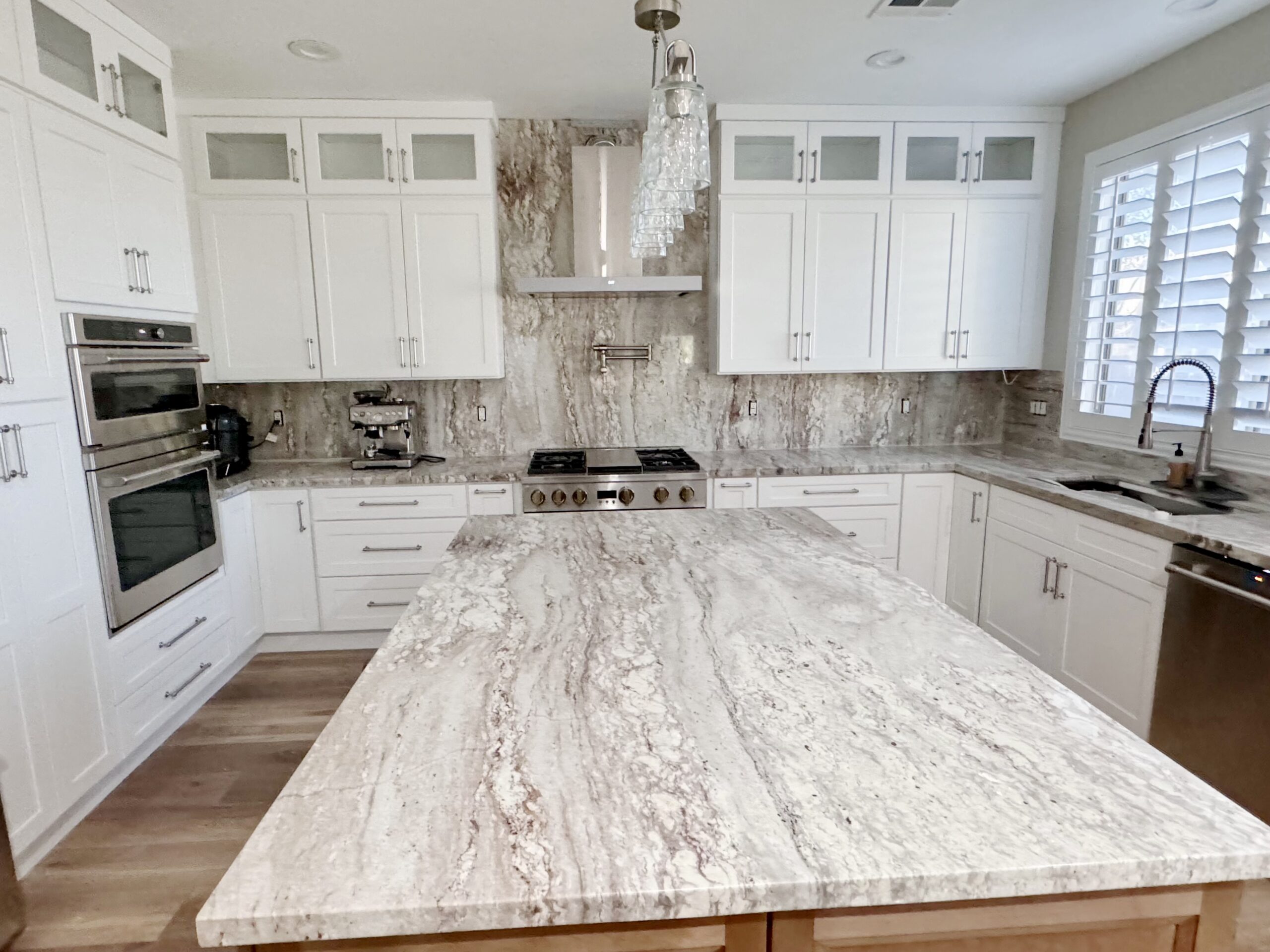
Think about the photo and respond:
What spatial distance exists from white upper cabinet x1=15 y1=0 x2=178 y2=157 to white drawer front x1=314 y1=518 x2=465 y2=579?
1716 mm

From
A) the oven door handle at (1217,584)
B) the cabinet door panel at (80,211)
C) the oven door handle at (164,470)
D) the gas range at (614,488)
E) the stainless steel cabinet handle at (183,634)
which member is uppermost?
the cabinet door panel at (80,211)

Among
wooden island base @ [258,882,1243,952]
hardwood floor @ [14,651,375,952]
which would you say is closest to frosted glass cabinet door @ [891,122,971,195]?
wooden island base @ [258,882,1243,952]

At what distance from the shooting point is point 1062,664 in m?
2.58

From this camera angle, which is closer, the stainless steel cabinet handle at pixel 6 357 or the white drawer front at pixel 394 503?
the stainless steel cabinet handle at pixel 6 357

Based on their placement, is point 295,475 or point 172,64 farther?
point 295,475

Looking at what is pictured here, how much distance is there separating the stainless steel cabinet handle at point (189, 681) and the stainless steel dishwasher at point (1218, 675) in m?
3.48

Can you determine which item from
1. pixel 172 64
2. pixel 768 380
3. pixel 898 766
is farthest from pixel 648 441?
pixel 898 766

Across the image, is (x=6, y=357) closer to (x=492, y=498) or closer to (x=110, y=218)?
(x=110, y=218)

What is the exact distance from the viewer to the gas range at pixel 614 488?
3.09m

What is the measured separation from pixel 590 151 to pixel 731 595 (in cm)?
264

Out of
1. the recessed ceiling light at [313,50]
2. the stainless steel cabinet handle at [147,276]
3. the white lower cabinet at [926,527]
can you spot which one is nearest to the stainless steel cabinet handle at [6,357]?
the stainless steel cabinet handle at [147,276]

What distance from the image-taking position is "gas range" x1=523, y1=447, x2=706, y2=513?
10.1 ft

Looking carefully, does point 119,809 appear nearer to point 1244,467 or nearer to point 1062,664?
point 1062,664

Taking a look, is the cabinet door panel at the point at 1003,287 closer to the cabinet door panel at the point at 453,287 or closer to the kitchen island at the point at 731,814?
the cabinet door panel at the point at 453,287
